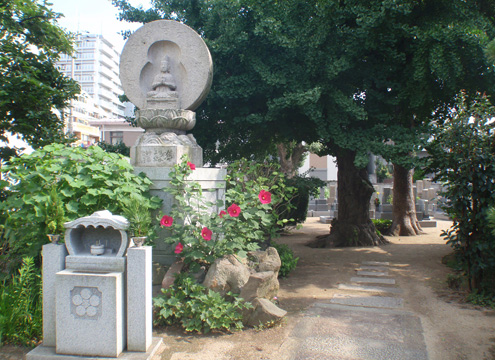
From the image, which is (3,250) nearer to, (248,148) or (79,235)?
(79,235)

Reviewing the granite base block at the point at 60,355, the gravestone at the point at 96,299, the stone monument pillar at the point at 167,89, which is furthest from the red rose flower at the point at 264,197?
the granite base block at the point at 60,355

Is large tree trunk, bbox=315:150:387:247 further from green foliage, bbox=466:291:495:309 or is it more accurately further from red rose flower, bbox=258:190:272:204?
red rose flower, bbox=258:190:272:204

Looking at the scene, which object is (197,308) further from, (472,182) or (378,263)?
(378,263)

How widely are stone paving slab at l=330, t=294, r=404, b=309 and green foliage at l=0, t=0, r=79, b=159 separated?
5.49 metres

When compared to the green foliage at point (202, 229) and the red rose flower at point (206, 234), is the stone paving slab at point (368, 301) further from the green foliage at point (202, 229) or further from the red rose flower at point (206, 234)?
the red rose flower at point (206, 234)

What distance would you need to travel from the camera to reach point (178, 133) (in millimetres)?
5832

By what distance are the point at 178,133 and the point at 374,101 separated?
4.39m

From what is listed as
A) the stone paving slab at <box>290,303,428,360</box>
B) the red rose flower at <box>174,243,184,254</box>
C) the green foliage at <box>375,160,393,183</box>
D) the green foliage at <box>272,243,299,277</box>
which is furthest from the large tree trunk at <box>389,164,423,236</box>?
the green foliage at <box>375,160,393,183</box>

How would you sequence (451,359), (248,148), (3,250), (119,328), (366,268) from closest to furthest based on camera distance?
(119,328) → (451,359) → (3,250) → (366,268) → (248,148)

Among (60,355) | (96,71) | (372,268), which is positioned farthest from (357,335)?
(96,71)

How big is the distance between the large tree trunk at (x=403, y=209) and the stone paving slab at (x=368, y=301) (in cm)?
754

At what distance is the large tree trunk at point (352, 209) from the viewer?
10.2 metres

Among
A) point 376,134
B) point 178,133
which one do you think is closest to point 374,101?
point 376,134

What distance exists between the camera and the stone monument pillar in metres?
5.55
